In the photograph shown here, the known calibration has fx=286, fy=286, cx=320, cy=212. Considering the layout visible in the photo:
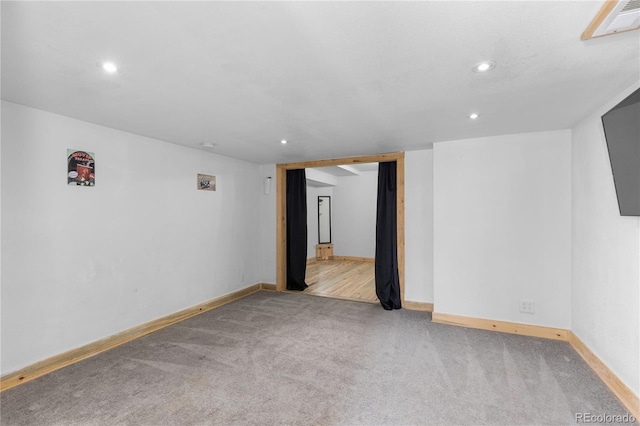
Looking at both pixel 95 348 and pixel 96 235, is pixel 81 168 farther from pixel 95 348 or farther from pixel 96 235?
pixel 95 348

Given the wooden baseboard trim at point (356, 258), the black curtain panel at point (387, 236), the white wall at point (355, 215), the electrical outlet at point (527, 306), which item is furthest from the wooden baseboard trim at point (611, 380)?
the white wall at point (355, 215)

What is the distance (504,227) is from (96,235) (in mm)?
4621

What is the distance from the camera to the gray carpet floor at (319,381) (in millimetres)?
2006

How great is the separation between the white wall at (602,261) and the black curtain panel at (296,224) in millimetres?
3862

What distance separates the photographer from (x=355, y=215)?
8.59 metres

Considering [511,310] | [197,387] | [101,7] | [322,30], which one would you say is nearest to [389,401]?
[197,387]

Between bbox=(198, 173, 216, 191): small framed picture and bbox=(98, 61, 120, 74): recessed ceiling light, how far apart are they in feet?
7.95

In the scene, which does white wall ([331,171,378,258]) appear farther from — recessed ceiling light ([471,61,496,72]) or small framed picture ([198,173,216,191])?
recessed ceiling light ([471,61,496,72])

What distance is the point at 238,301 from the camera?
184 inches

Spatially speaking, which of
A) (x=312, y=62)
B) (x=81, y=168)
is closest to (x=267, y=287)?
(x=81, y=168)

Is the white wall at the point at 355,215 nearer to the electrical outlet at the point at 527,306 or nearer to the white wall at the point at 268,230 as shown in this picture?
the white wall at the point at 268,230

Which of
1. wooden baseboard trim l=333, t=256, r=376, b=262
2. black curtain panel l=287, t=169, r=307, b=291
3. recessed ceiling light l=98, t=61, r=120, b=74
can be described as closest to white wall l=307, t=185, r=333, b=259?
wooden baseboard trim l=333, t=256, r=376, b=262

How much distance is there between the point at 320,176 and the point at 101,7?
6495mm

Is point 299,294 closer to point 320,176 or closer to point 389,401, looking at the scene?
point 389,401
